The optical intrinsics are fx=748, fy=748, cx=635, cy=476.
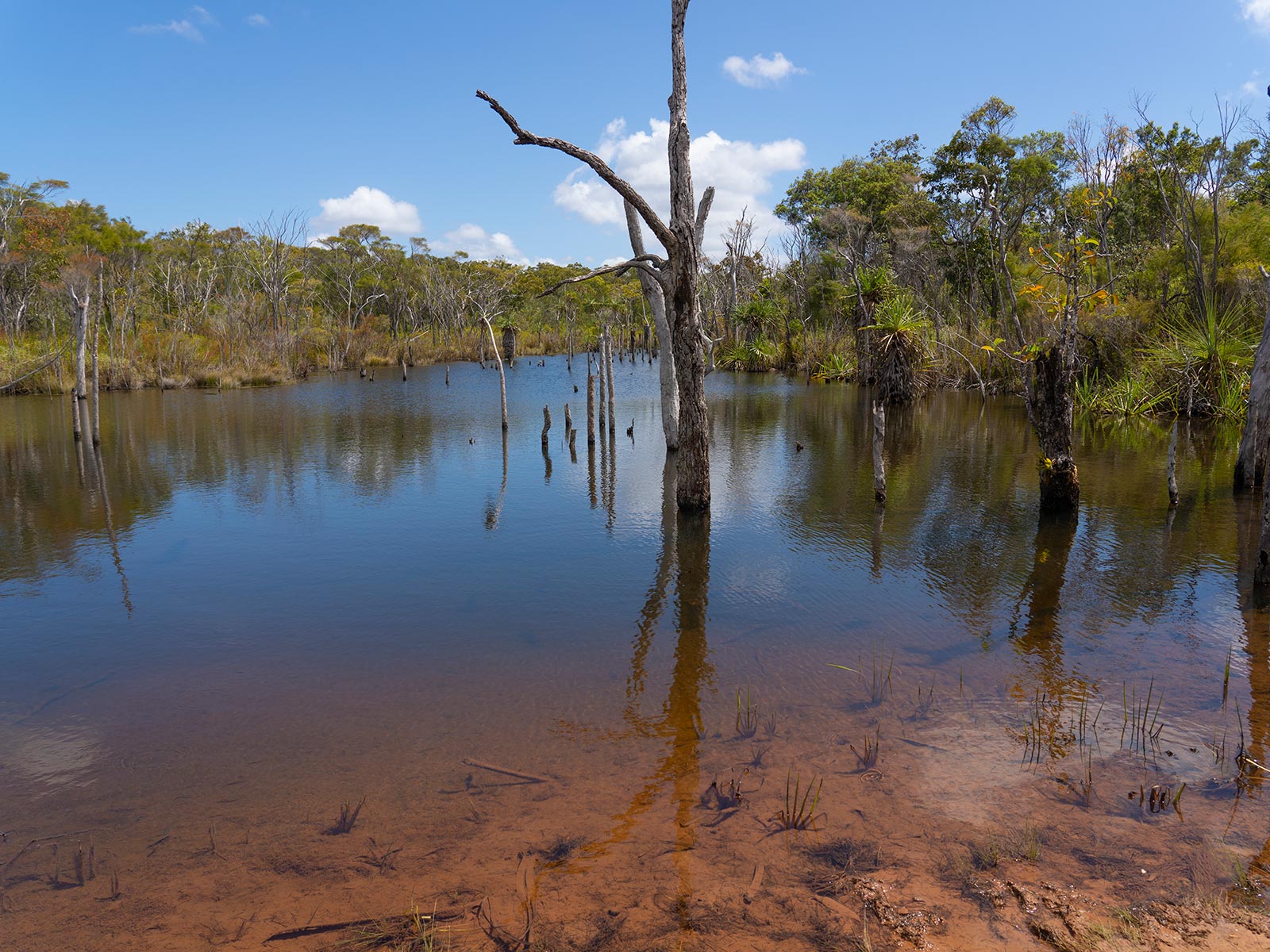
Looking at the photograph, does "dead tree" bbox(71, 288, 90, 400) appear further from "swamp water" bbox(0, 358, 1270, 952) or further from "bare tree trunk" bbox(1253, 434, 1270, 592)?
"bare tree trunk" bbox(1253, 434, 1270, 592)

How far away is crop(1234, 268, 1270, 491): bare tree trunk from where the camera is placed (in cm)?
1066

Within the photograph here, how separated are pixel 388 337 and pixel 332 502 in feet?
168

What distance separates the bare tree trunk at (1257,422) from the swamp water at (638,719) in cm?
59

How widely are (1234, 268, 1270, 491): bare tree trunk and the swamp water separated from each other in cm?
59

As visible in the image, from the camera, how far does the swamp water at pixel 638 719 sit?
3.83 metres

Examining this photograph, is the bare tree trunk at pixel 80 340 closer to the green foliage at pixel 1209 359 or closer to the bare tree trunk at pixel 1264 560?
the bare tree trunk at pixel 1264 560

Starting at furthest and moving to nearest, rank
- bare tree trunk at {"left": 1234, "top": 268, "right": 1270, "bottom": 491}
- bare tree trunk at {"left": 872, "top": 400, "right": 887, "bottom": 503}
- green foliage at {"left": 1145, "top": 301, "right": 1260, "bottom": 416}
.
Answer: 1. green foliage at {"left": 1145, "top": 301, "right": 1260, "bottom": 416}
2. bare tree trunk at {"left": 872, "top": 400, "right": 887, "bottom": 503}
3. bare tree trunk at {"left": 1234, "top": 268, "right": 1270, "bottom": 491}

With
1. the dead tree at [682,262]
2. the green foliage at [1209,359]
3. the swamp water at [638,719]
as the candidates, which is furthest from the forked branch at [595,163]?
the green foliage at [1209,359]

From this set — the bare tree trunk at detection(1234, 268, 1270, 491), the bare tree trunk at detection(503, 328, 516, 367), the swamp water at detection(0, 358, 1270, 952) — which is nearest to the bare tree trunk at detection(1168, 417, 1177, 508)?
the swamp water at detection(0, 358, 1270, 952)

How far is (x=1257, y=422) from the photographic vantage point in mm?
11312

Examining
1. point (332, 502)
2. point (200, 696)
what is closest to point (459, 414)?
point (332, 502)

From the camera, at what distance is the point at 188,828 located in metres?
4.57

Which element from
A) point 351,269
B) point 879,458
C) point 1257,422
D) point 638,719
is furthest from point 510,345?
point 638,719

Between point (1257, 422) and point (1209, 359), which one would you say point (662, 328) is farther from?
point (1209, 359)
